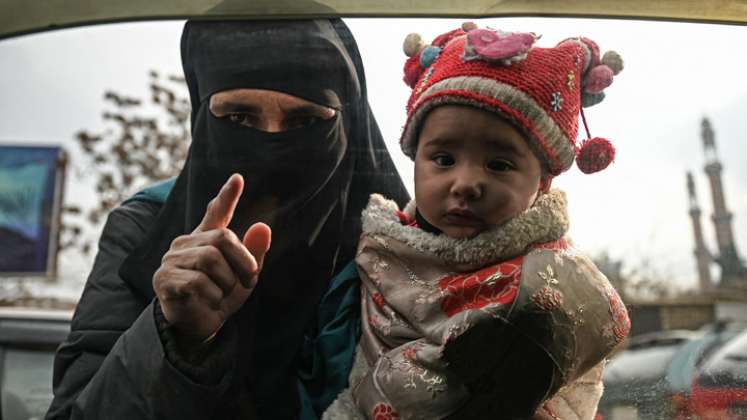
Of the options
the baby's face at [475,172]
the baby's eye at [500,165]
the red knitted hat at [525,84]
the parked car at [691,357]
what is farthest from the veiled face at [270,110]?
the parked car at [691,357]

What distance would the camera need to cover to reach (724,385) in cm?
169

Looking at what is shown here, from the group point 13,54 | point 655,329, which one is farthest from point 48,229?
point 655,329

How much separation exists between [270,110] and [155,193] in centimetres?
42

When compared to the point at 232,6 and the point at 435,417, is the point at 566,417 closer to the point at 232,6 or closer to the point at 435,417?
the point at 435,417

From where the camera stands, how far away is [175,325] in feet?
5.09

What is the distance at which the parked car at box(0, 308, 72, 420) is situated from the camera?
2525 mm

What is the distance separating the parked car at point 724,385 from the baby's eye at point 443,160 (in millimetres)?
800

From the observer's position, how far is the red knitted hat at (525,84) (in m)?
1.56

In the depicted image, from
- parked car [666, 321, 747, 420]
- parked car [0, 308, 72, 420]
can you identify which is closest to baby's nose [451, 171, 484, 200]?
parked car [666, 321, 747, 420]

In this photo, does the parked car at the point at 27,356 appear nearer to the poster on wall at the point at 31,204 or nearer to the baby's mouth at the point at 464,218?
the poster on wall at the point at 31,204

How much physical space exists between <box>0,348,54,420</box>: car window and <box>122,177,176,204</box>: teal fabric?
0.89 m

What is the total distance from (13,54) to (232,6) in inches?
25.3

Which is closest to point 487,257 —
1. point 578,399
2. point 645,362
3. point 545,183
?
point 545,183

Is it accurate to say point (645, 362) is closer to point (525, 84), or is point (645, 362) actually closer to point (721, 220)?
point (721, 220)
